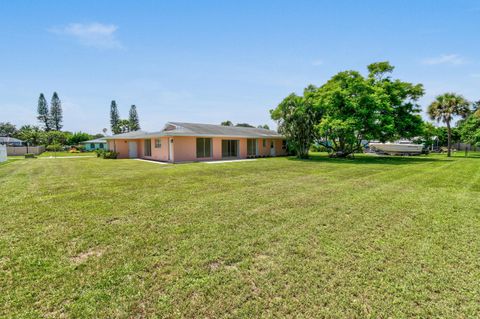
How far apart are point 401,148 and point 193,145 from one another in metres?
25.1

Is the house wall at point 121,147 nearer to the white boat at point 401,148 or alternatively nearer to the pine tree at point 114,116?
the white boat at point 401,148

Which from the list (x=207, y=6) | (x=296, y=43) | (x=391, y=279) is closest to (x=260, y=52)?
(x=296, y=43)

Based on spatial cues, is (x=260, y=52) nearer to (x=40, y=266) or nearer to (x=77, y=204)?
(x=77, y=204)

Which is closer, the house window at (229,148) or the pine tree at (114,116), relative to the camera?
the house window at (229,148)

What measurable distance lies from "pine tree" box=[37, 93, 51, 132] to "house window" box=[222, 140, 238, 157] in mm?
62727

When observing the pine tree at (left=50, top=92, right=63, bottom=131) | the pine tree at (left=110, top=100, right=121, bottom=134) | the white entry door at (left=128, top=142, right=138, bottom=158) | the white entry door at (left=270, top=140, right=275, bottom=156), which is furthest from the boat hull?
the pine tree at (left=50, top=92, right=63, bottom=131)

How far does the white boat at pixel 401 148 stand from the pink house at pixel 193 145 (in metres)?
13.4

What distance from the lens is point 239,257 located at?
3.23 meters

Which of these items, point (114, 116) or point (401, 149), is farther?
point (114, 116)

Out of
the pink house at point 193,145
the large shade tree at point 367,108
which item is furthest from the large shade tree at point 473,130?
the pink house at point 193,145

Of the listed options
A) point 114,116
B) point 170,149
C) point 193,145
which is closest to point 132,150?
point 170,149

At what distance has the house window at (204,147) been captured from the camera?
63.5 feet

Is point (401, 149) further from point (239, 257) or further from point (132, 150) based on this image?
point (239, 257)

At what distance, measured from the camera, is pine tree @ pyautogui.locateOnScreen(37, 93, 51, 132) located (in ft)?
194
